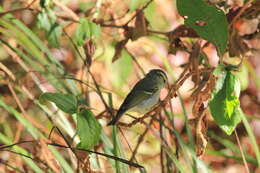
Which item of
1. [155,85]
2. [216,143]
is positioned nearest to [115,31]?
[155,85]

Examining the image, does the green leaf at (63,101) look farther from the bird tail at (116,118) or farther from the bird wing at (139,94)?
the bird wing at (139,94)

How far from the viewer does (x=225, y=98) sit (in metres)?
0.96

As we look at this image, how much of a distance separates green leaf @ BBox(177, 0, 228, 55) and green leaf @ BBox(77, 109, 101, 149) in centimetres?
27

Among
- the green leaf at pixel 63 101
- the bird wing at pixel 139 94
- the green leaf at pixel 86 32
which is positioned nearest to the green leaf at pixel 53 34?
the green leaf at pixel 86 32

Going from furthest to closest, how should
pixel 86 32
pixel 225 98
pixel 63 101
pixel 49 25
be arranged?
pixel 49 25 < pixel 86 32 < pixel 63 101 < pixel 225 98

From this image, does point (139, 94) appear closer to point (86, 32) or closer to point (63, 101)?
point (86, 32)

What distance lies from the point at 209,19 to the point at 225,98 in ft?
0.57

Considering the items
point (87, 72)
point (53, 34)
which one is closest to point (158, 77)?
point (87, 72)

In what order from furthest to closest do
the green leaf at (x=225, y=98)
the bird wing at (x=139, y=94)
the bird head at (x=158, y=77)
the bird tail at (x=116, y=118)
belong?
1. the bird head at (x=158, y=77)
2. the bird wing at (x=139, y=94)
3. the bird tail at (x=116, y=118)
4. the green leaf at (x=225, y=98)

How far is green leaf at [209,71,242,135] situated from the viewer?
956 mm

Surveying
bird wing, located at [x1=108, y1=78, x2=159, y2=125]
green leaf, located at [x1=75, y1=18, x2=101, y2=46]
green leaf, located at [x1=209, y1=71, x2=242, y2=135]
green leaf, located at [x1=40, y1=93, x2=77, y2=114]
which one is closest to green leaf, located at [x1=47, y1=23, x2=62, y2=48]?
green leaf, located at [x1=75, y1=18, x2=101, y2=46]

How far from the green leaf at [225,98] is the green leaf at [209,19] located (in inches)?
3.8

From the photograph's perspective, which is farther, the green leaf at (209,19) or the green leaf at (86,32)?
the green leaf at (86,32)

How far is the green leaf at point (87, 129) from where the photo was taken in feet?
3.40
